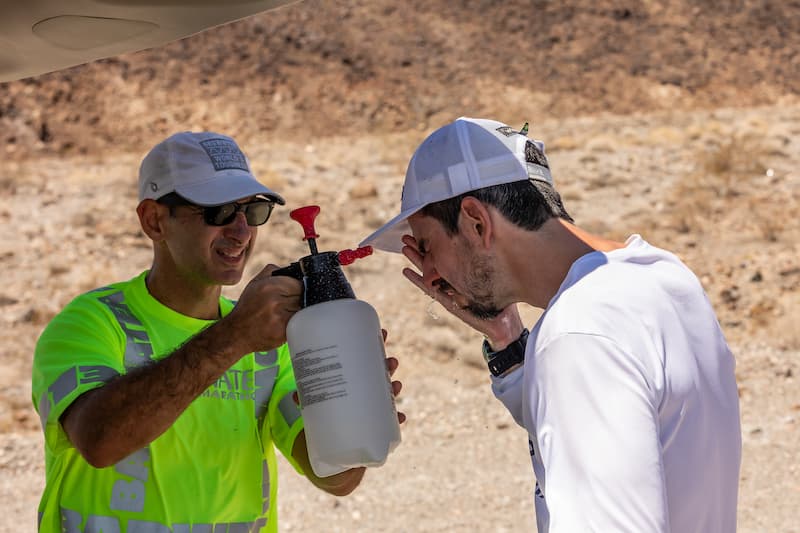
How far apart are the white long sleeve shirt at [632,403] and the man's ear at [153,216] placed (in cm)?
175

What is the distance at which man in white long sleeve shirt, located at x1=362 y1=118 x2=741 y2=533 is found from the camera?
6.04ft

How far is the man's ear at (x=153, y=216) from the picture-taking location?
3488mm

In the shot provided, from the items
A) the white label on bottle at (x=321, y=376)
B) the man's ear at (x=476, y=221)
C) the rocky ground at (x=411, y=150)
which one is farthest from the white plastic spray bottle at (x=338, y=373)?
the rocky ground at (x=411, y=150)

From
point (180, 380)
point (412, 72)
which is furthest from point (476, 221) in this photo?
point (412, 72)

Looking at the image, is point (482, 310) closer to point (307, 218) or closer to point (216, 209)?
point (307, 218)

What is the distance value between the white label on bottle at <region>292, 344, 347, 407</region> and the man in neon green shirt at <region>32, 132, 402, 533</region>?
5.2 inches

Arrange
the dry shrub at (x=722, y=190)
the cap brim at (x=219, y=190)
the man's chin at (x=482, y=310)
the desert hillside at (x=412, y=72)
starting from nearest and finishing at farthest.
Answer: the man's chin at (x=482, y=310) < the cap brim at (x=219, y=190) < the dry shrub at (x=722, y=190) < the desert hillside at (x=412, y=72)

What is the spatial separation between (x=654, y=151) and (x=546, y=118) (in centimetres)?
474

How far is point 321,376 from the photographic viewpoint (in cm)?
263

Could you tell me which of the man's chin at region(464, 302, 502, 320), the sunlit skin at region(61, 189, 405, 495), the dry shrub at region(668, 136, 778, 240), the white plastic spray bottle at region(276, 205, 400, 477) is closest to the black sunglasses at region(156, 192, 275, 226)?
the sunlit skin at region(61, 189, 405, 495)

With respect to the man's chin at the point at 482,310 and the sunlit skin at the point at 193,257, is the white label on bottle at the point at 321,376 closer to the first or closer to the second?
the man's chin at the point at 482,310

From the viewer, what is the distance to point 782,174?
47.9 ft

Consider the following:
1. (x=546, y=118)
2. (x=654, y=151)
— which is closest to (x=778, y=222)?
(x=654, y=151)

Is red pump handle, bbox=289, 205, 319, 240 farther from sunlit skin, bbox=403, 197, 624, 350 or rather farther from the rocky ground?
the rocky ground
